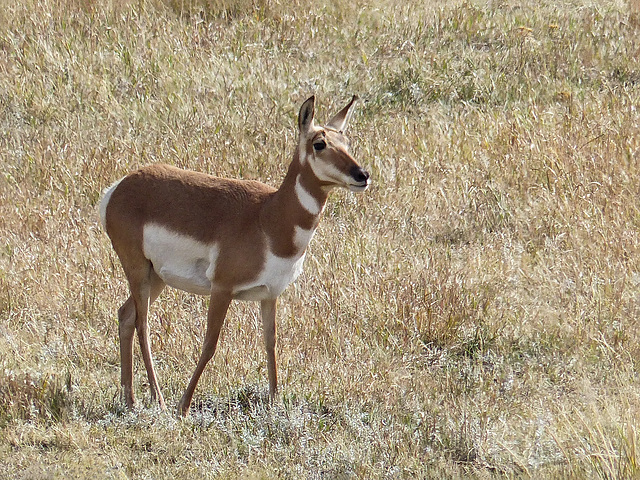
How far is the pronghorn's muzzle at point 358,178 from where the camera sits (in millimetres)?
4684

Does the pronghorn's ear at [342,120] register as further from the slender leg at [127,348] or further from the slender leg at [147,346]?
the slender leg at [127,348]

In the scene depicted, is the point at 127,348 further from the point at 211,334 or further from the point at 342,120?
the point at 342,120

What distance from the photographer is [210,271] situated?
5.08m

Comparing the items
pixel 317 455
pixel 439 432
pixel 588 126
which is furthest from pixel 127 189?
pixel 588 126

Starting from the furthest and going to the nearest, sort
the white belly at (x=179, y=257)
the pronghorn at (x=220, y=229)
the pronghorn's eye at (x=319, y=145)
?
→ the white belly at (x=179, y=257) < the pronghorn at (x=220, y=229) < the pronghorn's eye at (x=319, y=145)

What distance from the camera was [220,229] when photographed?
16.8 feet

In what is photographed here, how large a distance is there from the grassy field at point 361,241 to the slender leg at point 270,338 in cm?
7

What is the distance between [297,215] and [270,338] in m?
0.81

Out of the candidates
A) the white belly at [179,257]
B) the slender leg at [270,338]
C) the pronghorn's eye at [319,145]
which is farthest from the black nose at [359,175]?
the slender leg at [270,338]

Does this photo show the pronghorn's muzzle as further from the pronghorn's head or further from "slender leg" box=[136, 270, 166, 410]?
"slender leg" box=[136, 270, 166, 410]

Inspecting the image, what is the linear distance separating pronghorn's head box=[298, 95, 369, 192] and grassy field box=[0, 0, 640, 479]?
4.28 feet

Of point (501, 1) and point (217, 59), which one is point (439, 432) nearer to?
point (217, 59)

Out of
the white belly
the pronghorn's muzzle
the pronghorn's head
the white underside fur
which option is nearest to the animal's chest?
the white underside fur

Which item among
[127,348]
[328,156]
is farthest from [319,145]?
[127,348]
